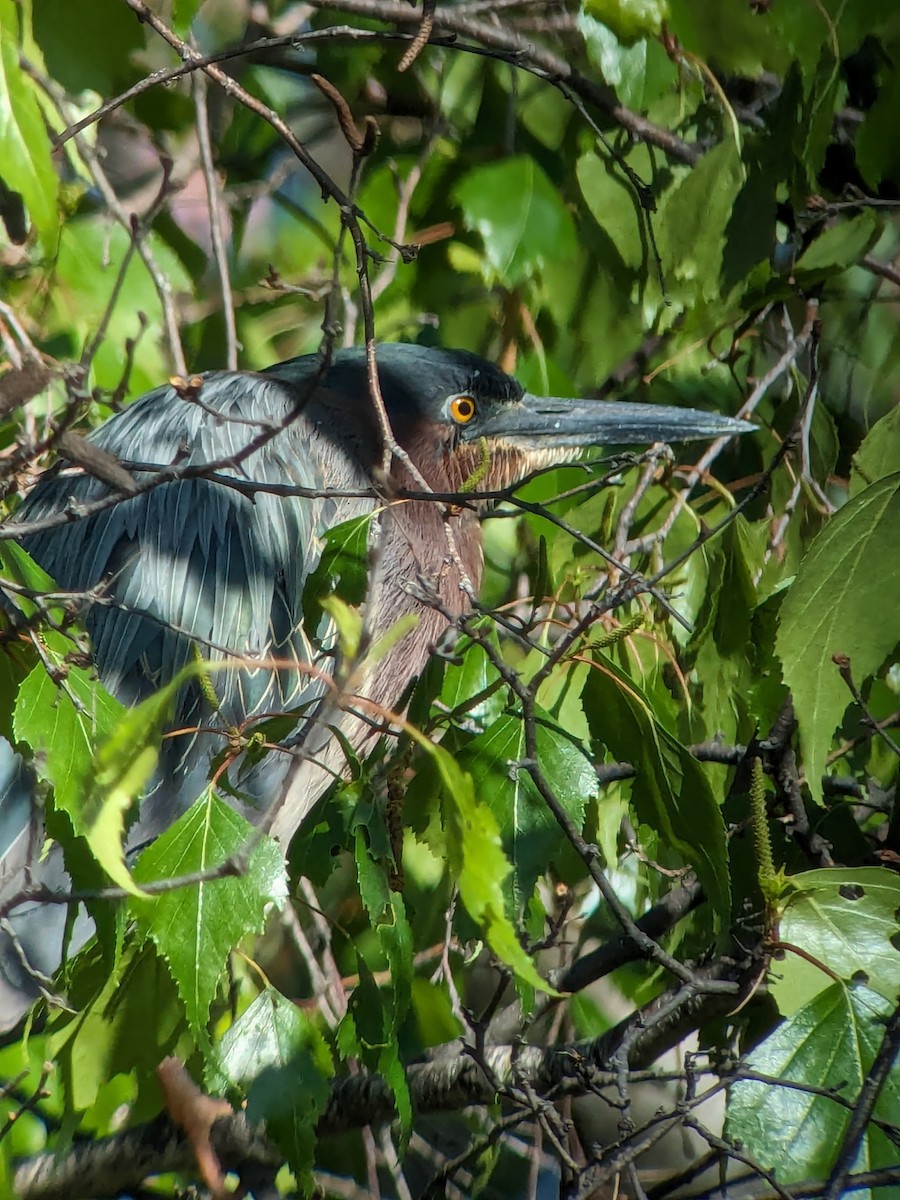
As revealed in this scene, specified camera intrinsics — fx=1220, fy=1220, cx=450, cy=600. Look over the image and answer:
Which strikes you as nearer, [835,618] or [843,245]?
[835,618]

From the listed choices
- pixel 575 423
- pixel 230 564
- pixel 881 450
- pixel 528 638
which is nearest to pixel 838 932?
pixel 528 638

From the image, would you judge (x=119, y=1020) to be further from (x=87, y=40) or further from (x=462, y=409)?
(x=462, y=409)

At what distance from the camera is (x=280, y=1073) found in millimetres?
1265

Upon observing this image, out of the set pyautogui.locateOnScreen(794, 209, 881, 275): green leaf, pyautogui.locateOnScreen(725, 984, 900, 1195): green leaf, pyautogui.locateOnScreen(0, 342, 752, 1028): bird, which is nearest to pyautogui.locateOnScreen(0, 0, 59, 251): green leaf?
pyautogui.locateOnScreen(0, 342, 752, 1028): bird

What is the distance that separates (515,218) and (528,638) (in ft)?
3.20

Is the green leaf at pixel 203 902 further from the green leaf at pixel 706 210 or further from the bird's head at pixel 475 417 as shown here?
the bird's head at pixel 475 417

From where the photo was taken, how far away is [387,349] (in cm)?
236

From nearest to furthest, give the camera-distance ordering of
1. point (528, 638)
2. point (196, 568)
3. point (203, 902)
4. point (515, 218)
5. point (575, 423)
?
point (203, 902) → point (528, 638) → point (515, 218) → point (196, 568) → point (575, 423)

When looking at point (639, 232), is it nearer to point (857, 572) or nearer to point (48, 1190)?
point (857, 572)

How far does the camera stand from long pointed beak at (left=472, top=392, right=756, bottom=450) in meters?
2.31

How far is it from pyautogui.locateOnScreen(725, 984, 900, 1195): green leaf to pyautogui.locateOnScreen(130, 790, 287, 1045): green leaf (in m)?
0.47

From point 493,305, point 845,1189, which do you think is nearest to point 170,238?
point 493,305

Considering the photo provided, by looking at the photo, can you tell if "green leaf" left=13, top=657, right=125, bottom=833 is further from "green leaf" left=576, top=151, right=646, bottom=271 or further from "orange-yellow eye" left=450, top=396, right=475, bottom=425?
"orange-yellow eye" left=450, top=396, right=475, bottom=425

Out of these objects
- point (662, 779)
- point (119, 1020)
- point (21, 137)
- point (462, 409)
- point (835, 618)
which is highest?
point (21, 137)
